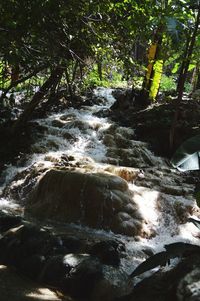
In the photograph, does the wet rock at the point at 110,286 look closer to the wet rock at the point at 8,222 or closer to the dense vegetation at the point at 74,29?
the wet rock at the point at 8,222

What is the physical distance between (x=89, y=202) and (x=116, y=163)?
2.75 m

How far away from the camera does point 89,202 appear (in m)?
6.95

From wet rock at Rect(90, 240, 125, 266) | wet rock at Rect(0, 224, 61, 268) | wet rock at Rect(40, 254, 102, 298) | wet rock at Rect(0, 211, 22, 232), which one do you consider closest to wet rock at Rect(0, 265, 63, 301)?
wet rock at Rect(40, 254, 102, 298)

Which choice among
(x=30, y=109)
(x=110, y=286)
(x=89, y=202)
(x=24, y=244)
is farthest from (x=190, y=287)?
(x=30, y=109)

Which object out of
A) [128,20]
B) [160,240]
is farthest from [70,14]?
[160,240]

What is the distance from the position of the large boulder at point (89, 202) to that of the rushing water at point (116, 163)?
0.67ft

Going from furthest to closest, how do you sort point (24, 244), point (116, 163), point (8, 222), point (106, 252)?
point (116, 163) → point (8, 222) → point (24, 244) → point (106, 252)

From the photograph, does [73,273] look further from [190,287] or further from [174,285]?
[190,287]

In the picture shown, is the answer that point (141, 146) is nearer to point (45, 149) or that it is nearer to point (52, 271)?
point (45, 149)

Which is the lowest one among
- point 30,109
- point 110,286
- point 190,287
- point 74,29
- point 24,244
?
point 110,286

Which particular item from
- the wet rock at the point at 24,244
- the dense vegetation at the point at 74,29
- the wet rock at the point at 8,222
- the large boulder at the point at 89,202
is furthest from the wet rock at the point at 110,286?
the dense vegetation at the point at 74,29

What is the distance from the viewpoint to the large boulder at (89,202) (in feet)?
22.2

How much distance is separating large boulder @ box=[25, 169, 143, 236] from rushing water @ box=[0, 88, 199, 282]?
0.67 feet

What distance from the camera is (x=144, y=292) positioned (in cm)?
374
